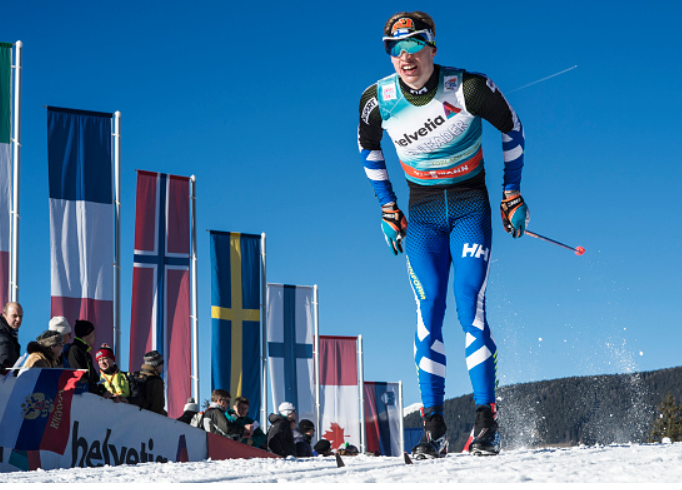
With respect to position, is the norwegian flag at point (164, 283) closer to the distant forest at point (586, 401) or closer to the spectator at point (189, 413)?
the spectator at point (189, 413)

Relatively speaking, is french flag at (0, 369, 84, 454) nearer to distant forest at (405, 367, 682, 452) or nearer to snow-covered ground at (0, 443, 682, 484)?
snow-covered ground at (0, 443, 682, 484)

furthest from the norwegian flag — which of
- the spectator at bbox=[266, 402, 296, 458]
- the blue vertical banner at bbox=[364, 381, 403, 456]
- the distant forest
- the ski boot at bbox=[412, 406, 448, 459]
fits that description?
the distant forest

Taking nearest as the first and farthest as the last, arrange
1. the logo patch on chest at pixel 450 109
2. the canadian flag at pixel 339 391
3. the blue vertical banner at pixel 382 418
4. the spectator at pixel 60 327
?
the logo patch on chest at pixel 450 109 → the spectator at pixel 60 327 → the canadian flag at pixel 339 391 → the blue vertical banner at pixel 382 418

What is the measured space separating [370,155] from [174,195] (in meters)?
12.5

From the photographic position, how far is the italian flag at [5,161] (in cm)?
1344

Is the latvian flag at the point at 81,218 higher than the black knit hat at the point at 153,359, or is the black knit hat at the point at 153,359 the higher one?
the latvian flag at the point at 81,218

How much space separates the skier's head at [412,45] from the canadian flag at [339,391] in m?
20.1

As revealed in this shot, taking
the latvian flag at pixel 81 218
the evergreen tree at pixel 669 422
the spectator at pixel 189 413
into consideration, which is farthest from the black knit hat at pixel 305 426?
the evergreen tree at pixel 669 422

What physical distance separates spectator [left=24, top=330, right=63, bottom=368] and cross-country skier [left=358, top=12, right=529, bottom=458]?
3316 mm

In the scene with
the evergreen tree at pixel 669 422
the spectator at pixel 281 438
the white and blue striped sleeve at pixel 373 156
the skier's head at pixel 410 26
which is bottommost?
the evergreen tree at pixel 669 422

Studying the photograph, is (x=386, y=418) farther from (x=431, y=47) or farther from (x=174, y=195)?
(x=431, y=47)

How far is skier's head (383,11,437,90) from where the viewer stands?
5875mm

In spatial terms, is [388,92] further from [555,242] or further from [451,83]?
[555,242]

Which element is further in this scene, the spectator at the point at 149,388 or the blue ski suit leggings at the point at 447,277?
the spectator at the point at 149,388
